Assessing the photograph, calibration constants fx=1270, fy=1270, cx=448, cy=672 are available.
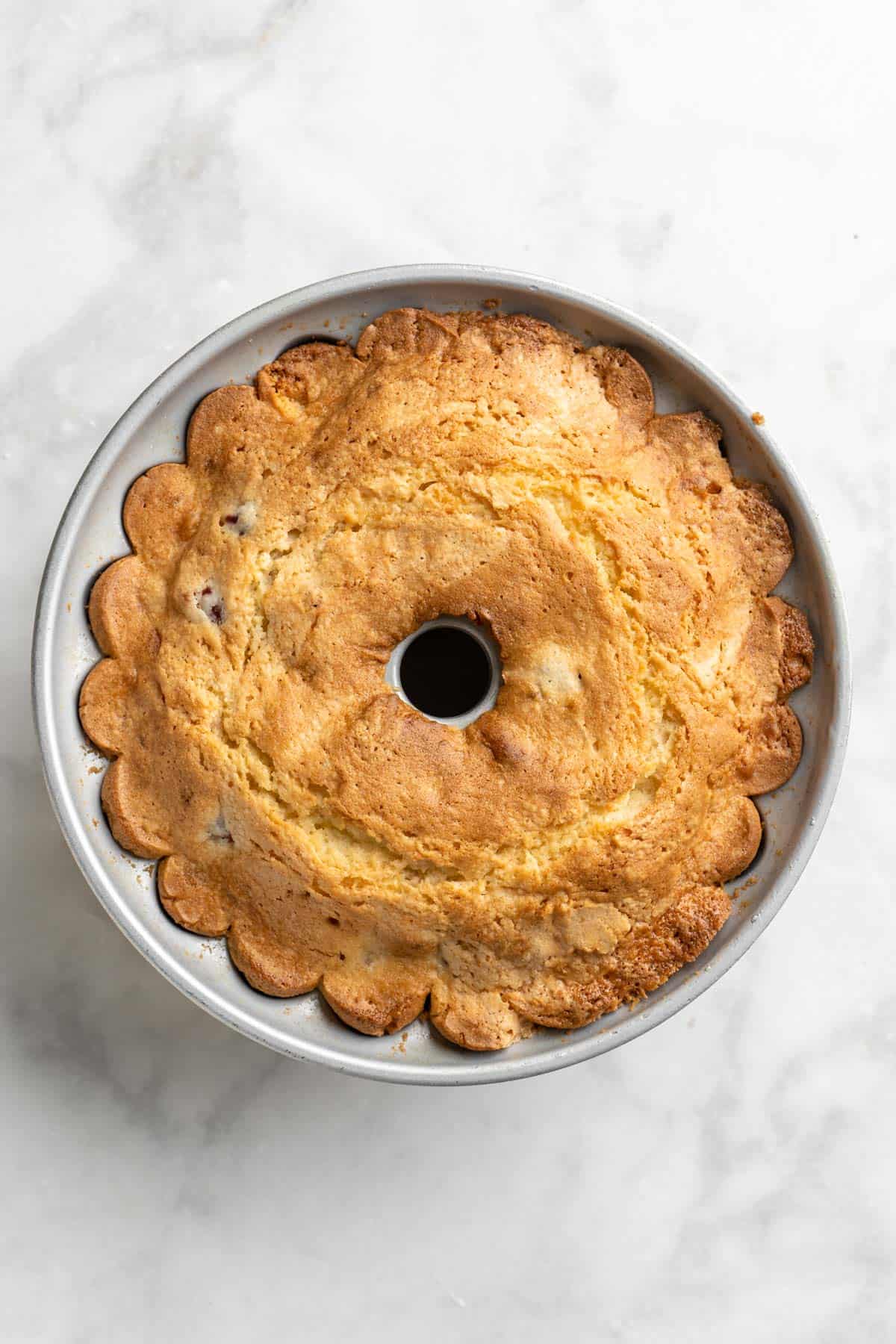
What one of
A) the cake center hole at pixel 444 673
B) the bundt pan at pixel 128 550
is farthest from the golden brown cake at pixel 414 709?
the cake center hole at pixel 444 673

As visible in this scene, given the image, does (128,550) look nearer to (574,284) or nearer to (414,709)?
(414,709)

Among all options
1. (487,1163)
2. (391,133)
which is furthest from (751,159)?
(487,1163)

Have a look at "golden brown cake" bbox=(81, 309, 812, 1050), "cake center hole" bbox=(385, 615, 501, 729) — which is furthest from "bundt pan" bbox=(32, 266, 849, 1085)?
"cake center hole" bbox=(385, 615, 501, 729)

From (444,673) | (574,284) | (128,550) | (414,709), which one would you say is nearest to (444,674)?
(444,673)

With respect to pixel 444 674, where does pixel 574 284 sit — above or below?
above

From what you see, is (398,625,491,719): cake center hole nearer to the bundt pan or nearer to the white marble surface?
the bundt pan

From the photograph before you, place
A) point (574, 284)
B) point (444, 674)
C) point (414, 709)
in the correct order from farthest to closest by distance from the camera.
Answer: point (574, 284) < point (444, 674) < point (414, 709)
